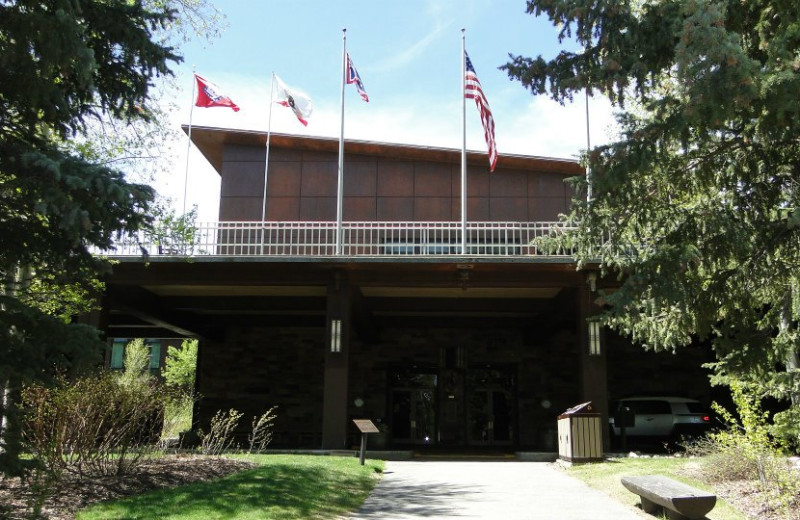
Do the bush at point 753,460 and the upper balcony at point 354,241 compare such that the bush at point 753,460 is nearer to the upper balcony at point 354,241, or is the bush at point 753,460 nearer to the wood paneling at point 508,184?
the upper balcony at point 354,241

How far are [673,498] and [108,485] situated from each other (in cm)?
687

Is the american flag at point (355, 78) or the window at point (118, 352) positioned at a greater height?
the american flag at point (355, 78)

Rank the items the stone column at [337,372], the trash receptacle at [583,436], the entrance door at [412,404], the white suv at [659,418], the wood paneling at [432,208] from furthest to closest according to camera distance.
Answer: the wood paneling at [432,208]
the entrance door at [412,404]
the white suv at [659,418]
the stone column at [337,372]
the trash receptacle at [583,436]

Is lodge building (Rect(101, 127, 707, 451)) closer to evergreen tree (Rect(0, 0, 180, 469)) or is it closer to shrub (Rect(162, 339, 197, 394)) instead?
evergreen tree (Rect(0, 0, 180, 469))

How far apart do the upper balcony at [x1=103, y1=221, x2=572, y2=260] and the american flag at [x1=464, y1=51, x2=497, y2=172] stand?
2014 mm

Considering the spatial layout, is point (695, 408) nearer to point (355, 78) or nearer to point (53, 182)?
point (355, 78)

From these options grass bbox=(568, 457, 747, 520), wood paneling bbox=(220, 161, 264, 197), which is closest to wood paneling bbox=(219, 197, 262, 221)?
wood paneling bbox=(220, 161, 264, 197)

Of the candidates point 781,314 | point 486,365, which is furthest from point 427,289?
point 781,314

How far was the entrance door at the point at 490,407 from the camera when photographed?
24.9 meters

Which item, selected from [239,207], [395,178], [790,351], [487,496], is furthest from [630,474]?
[239,207]

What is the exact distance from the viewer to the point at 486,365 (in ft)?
82.6

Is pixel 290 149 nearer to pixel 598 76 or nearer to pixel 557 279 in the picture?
pixel 557 279

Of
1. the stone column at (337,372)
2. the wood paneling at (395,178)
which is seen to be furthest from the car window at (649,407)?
the wood paneling at (395,178)

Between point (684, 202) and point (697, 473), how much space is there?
14.5ft
